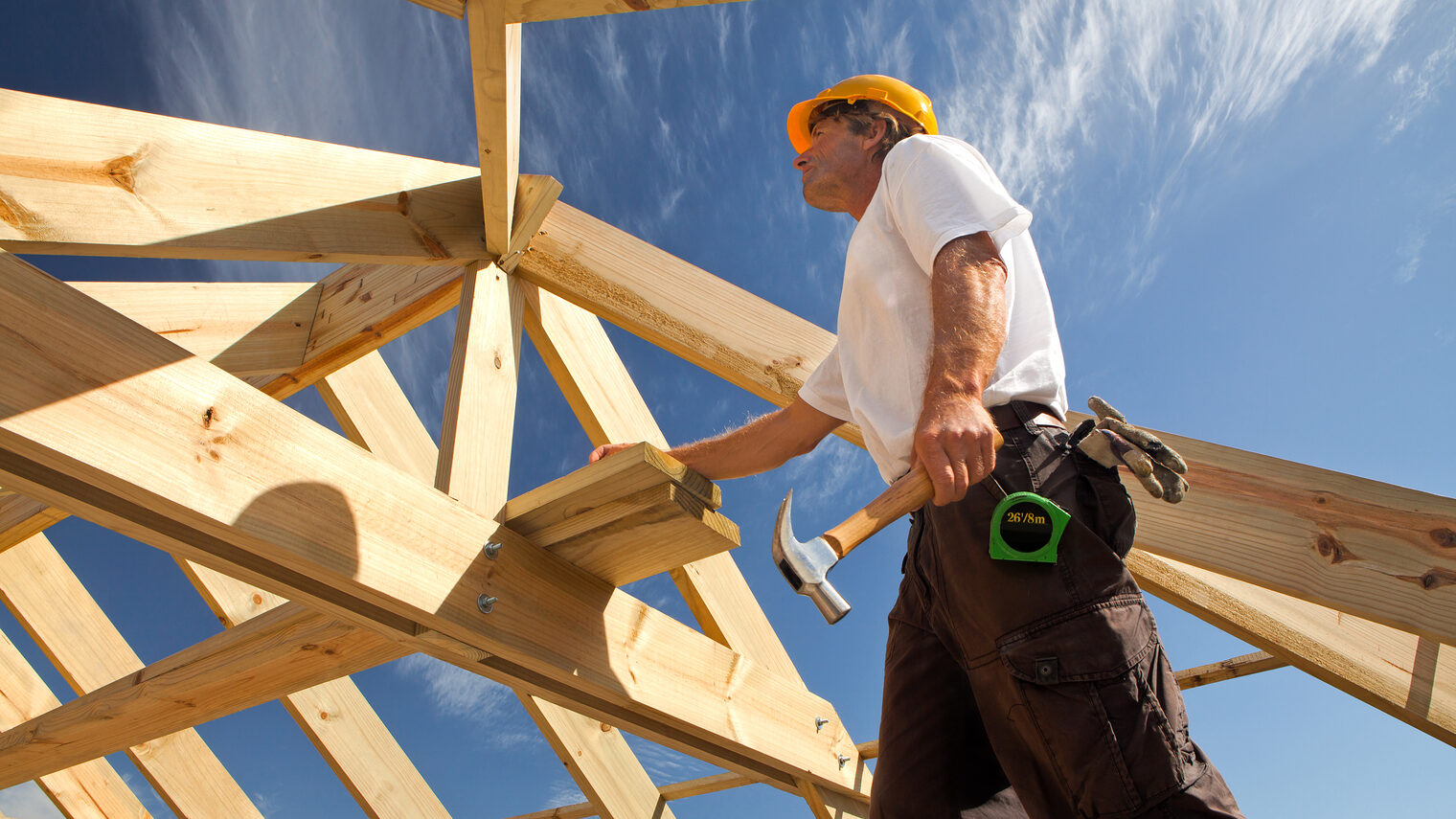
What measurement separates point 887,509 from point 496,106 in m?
1.12

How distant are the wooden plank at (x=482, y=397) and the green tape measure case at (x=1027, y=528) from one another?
0.97 m

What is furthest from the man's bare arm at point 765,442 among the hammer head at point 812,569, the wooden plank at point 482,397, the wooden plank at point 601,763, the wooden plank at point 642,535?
the wooden plank at point 601,763

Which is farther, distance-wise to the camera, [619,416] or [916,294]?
[619,416]

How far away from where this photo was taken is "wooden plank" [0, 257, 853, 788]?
41.5 inches

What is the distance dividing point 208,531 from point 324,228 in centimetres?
82

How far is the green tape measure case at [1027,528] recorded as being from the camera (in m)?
0.96

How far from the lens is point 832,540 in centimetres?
97

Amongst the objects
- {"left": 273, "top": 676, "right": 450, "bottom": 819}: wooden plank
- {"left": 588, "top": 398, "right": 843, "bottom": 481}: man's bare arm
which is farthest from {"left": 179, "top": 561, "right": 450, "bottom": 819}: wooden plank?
{"left": 588, "top": 398, "right": 843, "bottom": 481}: man's bare arm

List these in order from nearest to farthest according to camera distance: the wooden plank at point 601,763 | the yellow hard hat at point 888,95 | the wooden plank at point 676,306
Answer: the yellow hard hat at point 888,95 → the wooden plank at point 676,306 → the wooden plank at point 601,763

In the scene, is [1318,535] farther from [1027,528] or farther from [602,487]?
[602,487]

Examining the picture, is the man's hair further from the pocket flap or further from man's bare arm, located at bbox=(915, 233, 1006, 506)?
the pocket flap

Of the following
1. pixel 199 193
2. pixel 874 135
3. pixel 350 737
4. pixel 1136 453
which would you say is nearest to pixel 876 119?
pixel 874 135

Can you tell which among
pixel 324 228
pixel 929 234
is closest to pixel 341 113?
pixel 324 228

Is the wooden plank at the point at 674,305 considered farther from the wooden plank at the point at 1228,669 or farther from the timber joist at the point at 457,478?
→ the wooden plank at the point at 1228,669
